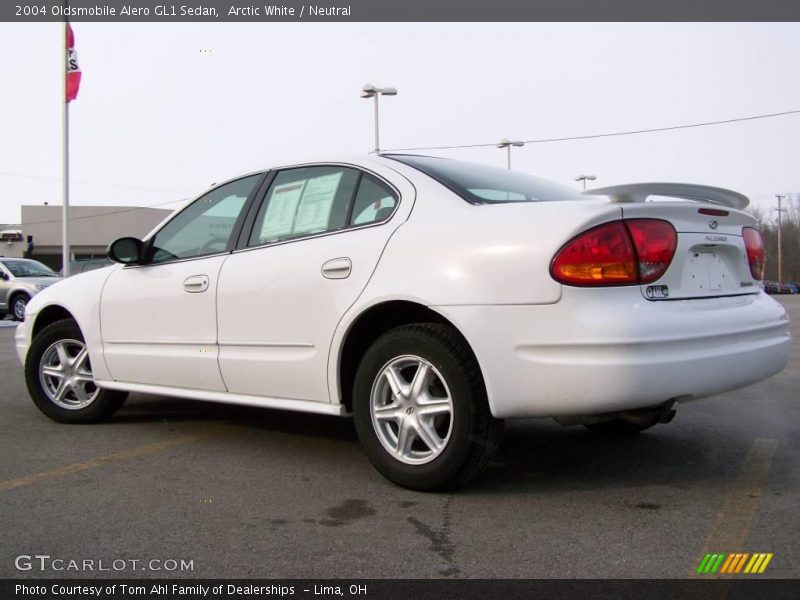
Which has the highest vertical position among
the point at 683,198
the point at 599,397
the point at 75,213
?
the point at 75,213

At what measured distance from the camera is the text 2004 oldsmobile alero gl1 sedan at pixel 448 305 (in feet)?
9.77

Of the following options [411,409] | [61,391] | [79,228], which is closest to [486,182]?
[411,409]

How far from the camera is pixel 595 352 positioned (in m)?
2.90

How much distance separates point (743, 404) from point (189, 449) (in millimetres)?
3800

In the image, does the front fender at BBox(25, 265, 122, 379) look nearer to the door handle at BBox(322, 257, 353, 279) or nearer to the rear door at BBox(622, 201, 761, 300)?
the door handle at BBox(322, 257, 353, 279)

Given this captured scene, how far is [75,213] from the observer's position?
55.9 m

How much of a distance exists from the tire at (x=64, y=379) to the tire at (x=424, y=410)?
2331 mm

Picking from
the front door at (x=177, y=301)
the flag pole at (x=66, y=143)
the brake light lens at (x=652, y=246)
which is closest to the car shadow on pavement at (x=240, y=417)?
the front door at (x=177, y=301)

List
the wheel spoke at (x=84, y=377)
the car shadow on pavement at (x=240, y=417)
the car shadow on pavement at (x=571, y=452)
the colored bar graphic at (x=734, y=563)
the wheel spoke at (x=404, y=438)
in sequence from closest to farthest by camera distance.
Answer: the colored bar graphic at (x=734, y=563)
the wheel spoke at (x=404, y=438)
the car shadow on pavement at (x=571, y=452)
the car shadow on pavement at (x=240, y=417)
the wheel spoke at (x=84, y=377)

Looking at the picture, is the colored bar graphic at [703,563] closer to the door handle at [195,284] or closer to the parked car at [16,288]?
the door handle at [195,284]

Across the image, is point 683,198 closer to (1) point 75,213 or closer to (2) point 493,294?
(2) point 493,294

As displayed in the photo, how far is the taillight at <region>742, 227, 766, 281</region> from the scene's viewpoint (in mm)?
3670

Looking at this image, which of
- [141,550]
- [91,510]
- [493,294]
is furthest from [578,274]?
[91,510]
